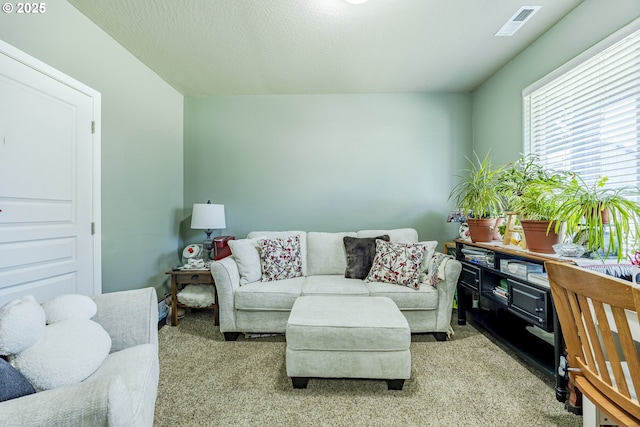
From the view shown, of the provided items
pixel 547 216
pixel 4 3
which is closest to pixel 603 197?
pixel 547 216

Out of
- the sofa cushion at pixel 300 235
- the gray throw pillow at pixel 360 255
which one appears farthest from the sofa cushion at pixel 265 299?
the gray throw pillow at pixel 360 255

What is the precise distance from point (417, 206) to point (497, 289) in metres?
1.42

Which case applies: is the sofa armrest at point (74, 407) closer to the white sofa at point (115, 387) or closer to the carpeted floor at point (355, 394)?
the white sofa at point (115, 387)

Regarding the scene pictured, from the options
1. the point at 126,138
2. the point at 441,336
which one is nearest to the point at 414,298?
the point at 441,336

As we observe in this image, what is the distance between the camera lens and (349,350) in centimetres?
164

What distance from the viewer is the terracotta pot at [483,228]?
232 centimetres

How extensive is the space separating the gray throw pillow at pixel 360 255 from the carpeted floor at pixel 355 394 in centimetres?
84

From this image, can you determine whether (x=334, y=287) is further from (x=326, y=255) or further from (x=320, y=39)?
(x=320, y=39)

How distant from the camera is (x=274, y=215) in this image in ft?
11.1

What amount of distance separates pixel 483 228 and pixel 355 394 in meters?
1.74

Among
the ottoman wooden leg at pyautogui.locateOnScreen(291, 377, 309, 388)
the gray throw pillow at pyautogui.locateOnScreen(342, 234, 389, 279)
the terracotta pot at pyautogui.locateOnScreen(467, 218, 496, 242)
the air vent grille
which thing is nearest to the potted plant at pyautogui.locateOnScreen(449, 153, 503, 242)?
the terracotta pot at pyautogui.locateOnScreen(467, 218, 496, 242)

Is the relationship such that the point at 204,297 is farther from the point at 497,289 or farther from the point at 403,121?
the point at 403,121

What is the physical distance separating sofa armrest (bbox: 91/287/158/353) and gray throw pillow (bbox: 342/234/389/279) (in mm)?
1785

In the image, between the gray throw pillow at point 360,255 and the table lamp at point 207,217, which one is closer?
the gray throw pillow at point 360,255
